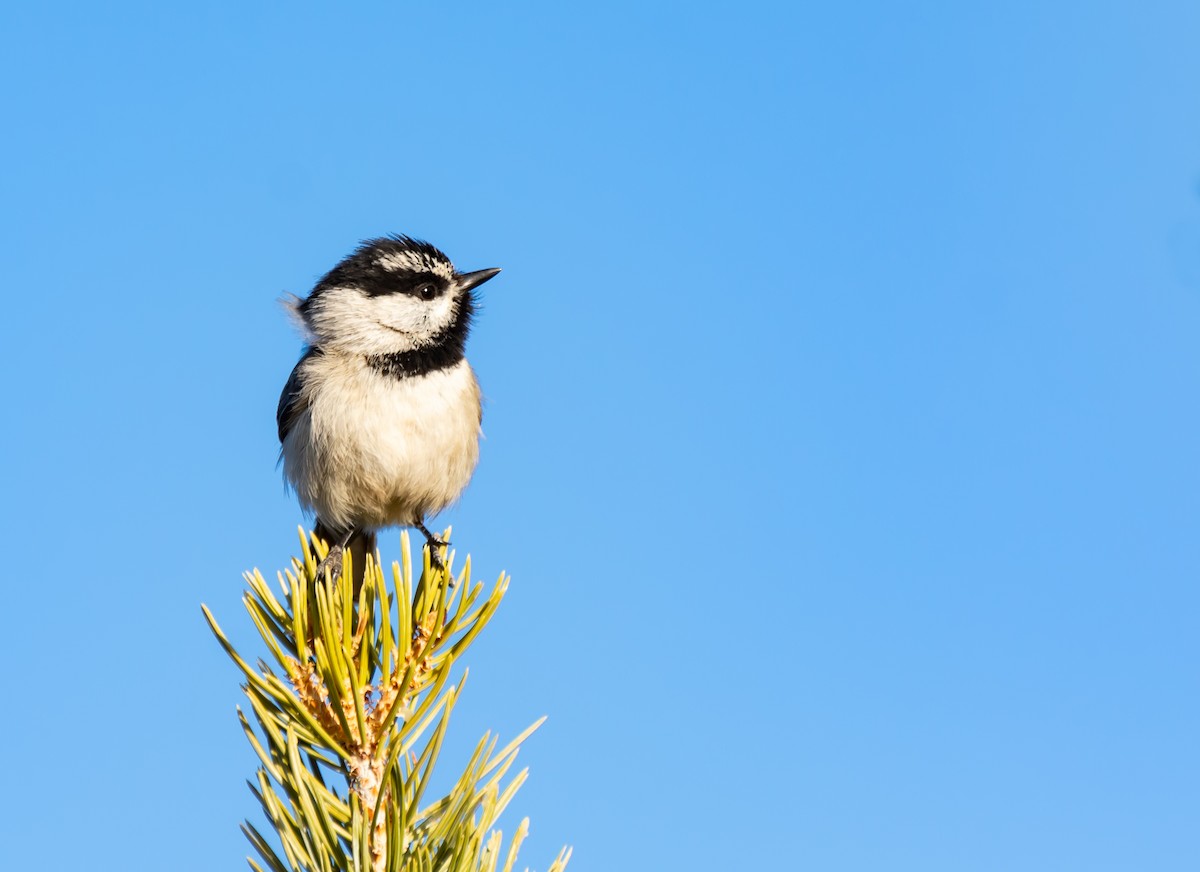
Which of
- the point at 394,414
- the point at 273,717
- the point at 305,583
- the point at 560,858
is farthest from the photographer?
the point at 394,414

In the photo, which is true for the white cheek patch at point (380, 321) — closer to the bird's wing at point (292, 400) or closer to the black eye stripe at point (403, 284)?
the black eye stripe at point (403, 284)

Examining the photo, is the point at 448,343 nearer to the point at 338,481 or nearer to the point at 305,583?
the point at 338,481

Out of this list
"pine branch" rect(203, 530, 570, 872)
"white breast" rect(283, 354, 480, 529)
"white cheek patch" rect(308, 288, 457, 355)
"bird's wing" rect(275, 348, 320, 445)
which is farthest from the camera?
"bird's wing" rect(275, 348, 320, 445)

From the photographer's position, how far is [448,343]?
→ 185 inches

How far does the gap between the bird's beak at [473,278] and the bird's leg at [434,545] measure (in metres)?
1.02

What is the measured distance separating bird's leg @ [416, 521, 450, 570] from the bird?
0.02m

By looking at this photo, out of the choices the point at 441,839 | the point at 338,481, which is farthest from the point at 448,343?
the point at 441,839

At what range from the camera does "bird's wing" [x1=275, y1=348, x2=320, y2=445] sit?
4.78 meters

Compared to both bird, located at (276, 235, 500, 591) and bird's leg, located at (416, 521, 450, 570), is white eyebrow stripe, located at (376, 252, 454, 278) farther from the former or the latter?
bird's leg, located at (416, 521, 450, 570)

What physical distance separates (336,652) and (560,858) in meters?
0.61

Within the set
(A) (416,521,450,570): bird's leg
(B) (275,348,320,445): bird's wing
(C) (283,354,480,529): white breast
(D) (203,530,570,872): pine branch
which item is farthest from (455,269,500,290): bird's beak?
(D) (203,530,570,872): pine branch

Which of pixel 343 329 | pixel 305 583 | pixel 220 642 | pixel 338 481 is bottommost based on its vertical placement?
pixel 220 642

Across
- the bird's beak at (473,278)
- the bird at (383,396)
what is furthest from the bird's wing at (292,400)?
the bird's beak at (473,278)

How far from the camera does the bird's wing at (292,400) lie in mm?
4777
